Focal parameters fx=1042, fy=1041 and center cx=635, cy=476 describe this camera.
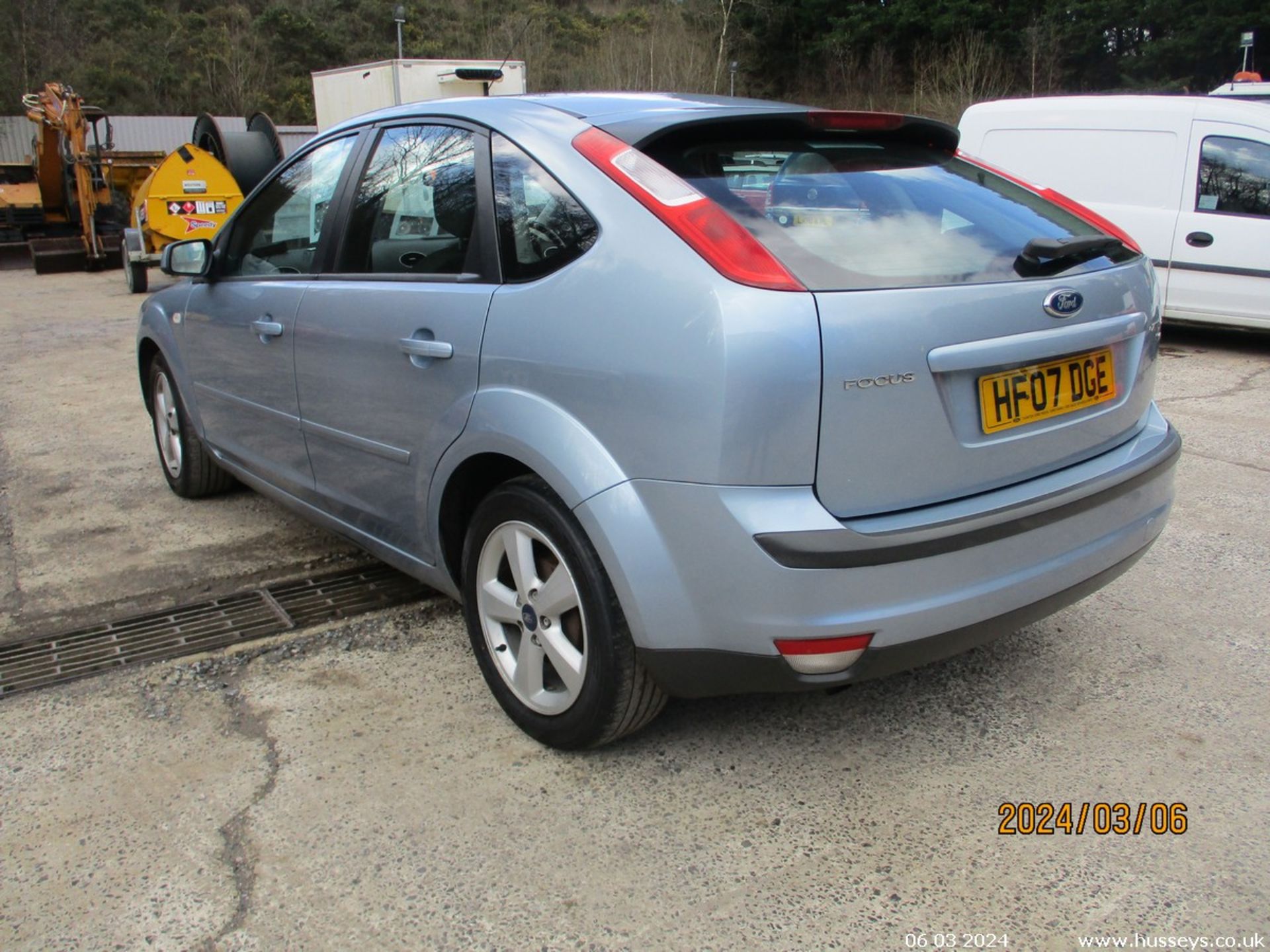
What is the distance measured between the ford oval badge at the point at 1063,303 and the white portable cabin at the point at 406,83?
14296mm

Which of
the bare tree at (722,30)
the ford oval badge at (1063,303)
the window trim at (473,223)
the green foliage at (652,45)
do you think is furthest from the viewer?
the bare tree at (722,30)

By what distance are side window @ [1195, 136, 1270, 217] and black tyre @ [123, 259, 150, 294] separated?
1167 cm

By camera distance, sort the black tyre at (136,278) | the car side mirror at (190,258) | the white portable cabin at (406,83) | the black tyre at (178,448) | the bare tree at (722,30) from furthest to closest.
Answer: the bare tree at (722,30)
the white portable cabin at (406,83)
the black tyre at (136,278)
the black tyre at (178,448)
the car side mirror at (190,258)

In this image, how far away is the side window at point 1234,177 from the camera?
761 cm

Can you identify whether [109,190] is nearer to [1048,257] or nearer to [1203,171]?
[1203,171]

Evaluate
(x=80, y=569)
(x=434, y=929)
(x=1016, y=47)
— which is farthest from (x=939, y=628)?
(x=1016, y=47)

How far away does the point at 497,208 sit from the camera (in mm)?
2607

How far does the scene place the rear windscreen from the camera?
2156 mm

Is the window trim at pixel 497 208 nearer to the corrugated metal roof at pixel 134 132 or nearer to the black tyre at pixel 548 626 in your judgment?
the black tyre at pixel 548 626

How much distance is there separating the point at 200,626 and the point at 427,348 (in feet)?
4.72

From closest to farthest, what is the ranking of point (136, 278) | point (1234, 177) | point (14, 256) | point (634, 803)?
point (634, 803)
point (1234, 177)
point (136, 278)
point (14, 256)

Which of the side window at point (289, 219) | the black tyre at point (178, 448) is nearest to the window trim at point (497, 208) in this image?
the side window at point (289, 219)

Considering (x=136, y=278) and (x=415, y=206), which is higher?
(x=415, y=206)

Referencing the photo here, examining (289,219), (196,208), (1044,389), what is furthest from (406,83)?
(1044,389)
